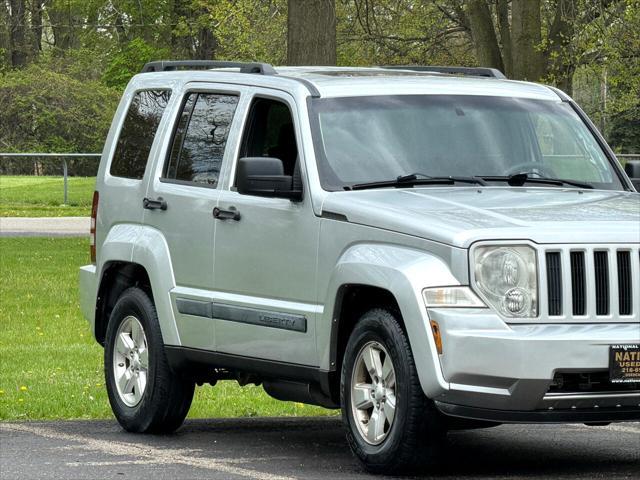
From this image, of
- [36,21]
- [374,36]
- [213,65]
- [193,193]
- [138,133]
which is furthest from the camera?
[36,21]

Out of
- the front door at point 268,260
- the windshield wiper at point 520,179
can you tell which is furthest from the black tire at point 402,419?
the windshield wiper at point 520,179

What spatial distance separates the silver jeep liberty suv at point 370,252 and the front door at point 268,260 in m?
0.01

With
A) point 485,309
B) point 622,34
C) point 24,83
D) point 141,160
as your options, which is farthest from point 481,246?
A: point 24,83

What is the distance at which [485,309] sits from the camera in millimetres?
7035

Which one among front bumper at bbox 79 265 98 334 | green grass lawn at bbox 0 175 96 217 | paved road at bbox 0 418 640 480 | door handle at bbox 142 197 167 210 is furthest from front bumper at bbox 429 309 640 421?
green grass lawn at bbox 0 175 96 217

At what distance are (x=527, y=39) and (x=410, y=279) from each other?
20.5 meters

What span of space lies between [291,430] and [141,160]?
1.88 metres

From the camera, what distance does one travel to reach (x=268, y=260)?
8.41 metres

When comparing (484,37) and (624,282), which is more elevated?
(484,37)

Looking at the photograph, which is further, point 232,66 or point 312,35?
point 312,35

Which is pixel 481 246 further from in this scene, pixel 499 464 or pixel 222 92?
pixel 222 92

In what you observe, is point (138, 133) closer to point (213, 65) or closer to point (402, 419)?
point (213, 65)

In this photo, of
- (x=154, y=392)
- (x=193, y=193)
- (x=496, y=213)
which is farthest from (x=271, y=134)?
(x=496, y=213)

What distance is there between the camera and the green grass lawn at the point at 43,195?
38.3 m
